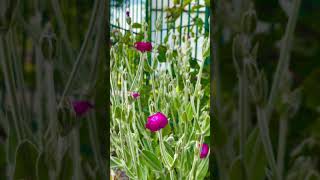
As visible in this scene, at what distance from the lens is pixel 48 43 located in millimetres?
1315

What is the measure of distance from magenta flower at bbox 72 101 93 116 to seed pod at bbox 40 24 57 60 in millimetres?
123

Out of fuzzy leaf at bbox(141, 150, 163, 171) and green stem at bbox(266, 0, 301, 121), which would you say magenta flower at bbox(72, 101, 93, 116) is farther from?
fuzzy leaf at bbox(141, 150, 163, 171)

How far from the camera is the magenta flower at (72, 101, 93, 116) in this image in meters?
1.34

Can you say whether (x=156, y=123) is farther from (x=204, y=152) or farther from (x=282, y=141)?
(x=282, y=141)

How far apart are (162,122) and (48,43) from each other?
2.88 feet

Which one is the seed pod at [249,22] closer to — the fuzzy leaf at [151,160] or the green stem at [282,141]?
the green stem at [282,141]

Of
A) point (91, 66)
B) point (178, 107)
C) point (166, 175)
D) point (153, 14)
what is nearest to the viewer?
point (91, 66)

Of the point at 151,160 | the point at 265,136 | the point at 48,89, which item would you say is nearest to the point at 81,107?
the point at 48,89

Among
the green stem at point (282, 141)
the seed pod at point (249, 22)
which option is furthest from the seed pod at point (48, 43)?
the green stem at point (282, 141)

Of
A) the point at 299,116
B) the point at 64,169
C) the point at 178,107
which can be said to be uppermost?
the point at 299,116

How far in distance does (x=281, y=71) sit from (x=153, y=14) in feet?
10.6

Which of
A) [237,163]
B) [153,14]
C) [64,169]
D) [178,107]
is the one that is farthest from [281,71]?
[153,14]

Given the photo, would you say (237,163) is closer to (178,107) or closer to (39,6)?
(39,6)

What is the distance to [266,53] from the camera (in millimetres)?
1255
